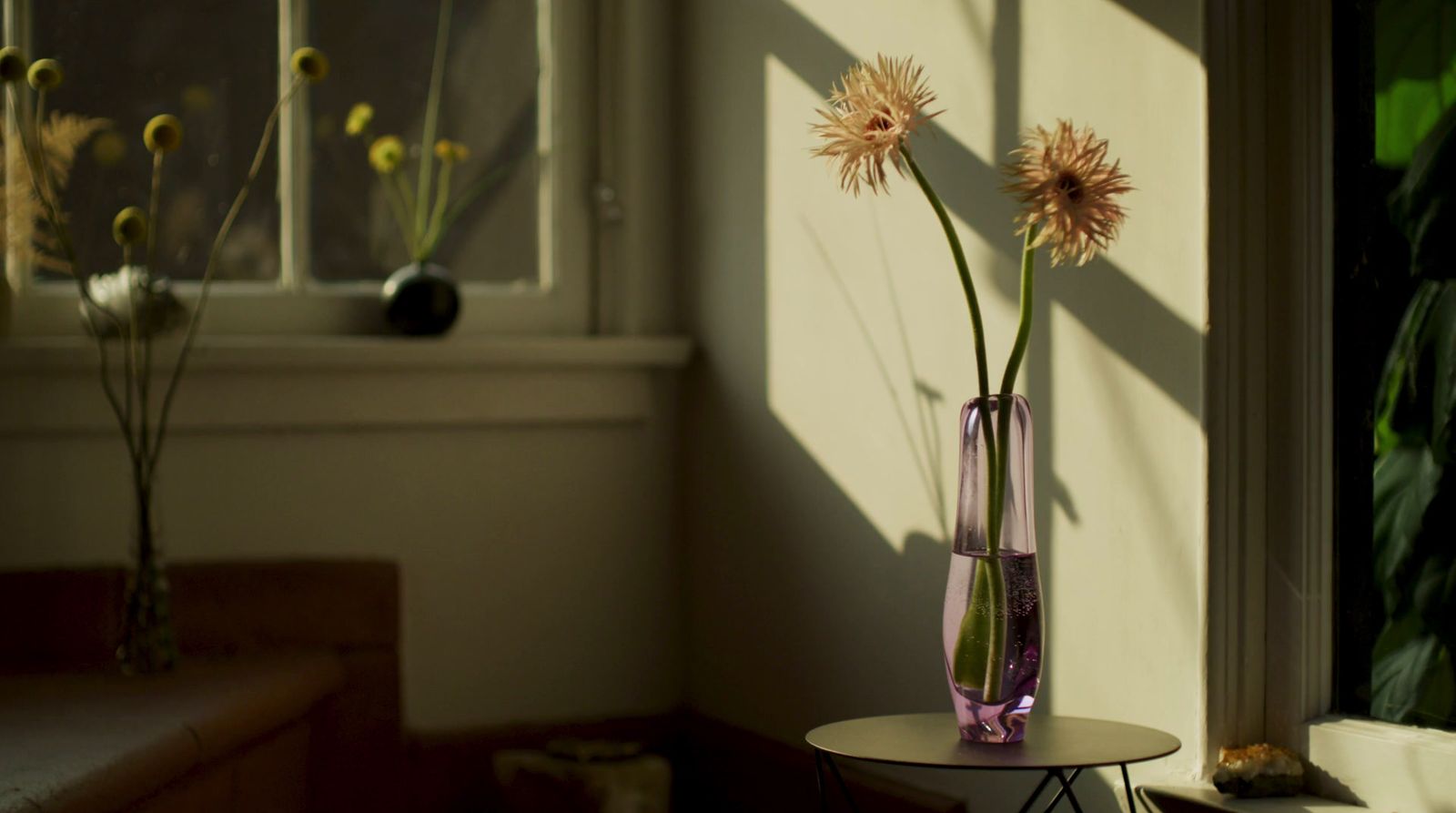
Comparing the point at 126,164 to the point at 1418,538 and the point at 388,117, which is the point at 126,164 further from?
the point at 1418,538

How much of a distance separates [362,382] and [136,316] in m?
0.40

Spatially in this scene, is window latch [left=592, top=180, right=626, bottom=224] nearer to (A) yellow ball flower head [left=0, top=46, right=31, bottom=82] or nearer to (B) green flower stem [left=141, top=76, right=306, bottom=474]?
(B) green flower stem [left=141, top=76, right=306, bottom=474]

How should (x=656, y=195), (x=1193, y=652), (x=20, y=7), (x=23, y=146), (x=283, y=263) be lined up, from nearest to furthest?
(x=1193, y=652) < (x=23, y=146) < (x=20, y=7) < (x=283, y=263) < (x=656, y=195)

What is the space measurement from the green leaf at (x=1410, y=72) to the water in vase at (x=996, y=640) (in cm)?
61

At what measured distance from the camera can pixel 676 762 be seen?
285cm

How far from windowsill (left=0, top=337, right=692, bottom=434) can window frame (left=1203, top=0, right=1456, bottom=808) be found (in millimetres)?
1226

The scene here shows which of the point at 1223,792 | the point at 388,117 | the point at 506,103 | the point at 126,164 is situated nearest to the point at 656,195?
the point at 506,103

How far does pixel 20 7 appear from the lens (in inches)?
98.0

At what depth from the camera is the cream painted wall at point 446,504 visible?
8.12ft

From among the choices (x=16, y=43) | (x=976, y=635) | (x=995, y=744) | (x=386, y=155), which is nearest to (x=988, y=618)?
(x=976, y=635)

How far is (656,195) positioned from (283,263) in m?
0.69

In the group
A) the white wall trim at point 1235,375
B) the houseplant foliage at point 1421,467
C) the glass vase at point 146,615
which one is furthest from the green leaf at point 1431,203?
the glass vase at point 146,615

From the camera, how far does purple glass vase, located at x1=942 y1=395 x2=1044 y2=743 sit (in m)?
1.64

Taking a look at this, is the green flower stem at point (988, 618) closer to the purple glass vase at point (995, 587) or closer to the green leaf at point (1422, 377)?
the purple glass vase at point (995, 587)
